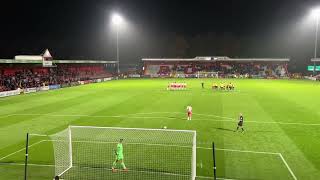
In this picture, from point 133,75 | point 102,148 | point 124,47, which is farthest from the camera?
point 124,47

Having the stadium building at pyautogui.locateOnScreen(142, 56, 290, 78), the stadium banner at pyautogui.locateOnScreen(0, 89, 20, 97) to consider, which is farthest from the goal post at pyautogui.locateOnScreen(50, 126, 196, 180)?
the stadium building at pyautogui.locateOnScreen(142, 56, 290, 78)

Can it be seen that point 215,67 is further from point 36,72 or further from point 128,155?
point 128,155

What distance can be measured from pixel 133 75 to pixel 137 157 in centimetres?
8489

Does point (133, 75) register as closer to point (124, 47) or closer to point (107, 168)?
point (124, 47)

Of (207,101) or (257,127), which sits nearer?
(257,127)

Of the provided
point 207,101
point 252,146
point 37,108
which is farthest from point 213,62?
point 252,146

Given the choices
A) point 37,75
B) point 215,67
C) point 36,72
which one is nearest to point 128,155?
point 37,75

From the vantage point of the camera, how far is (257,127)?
24422 millimetres

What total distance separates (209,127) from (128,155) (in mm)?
8793

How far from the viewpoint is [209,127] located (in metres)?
24.5

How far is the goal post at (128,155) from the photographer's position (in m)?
14.9

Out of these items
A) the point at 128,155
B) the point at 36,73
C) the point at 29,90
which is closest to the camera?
the point at 128,155

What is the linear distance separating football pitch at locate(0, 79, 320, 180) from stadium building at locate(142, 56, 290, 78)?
60.4m

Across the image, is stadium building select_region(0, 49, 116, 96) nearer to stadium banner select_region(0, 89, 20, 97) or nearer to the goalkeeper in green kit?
stadium banner select_region(0, 89, 20, 97)
